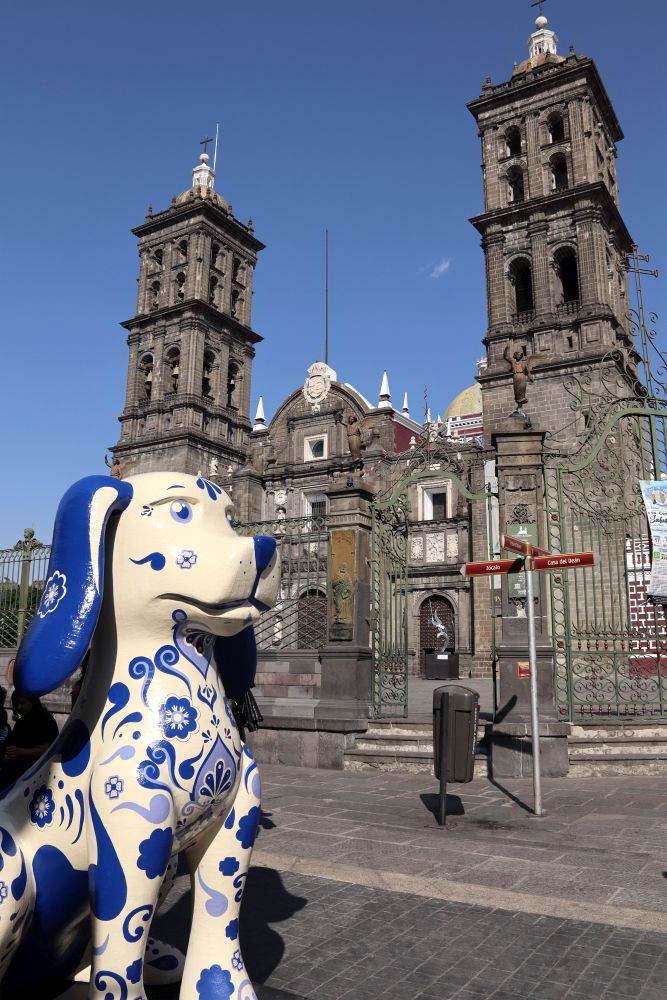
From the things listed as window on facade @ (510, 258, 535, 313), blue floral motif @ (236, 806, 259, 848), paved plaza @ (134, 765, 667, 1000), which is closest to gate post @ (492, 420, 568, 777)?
paved plaza @ (134, 765, 667, 1000)

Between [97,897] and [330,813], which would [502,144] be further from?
[97,897]

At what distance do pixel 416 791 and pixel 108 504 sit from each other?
6.79m

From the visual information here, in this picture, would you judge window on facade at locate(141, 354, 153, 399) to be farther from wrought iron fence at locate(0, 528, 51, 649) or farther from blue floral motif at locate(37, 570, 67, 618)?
blue floral motif at locate(37, 570, 67, 618)

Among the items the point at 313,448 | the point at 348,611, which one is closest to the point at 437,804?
the point at 348,611

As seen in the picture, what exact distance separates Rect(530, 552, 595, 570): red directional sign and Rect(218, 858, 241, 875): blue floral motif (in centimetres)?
551

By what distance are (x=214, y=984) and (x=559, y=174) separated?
110ft

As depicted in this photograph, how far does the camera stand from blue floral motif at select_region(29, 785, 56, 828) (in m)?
→ 2.32

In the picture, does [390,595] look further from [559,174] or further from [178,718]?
[559,174]

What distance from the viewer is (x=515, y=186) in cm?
3116

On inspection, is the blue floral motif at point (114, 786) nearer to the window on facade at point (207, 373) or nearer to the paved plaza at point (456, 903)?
the paved plaza at point (456, 903)

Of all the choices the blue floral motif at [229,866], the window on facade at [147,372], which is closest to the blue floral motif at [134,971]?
the blue floral motif at [229,866]

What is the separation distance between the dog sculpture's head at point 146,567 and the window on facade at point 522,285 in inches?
1128

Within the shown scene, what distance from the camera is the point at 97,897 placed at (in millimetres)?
2178

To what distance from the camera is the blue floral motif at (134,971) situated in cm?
215
